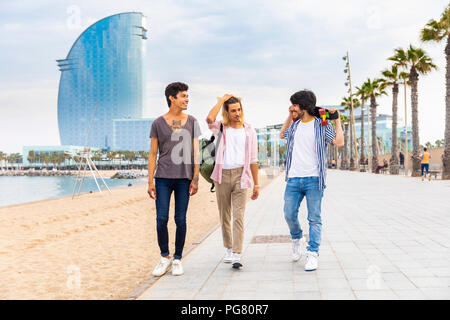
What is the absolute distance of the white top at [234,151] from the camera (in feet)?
15.2

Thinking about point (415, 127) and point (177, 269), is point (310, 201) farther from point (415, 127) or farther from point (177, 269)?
point (415, 127)

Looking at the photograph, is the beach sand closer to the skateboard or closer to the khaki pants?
the khaki pants

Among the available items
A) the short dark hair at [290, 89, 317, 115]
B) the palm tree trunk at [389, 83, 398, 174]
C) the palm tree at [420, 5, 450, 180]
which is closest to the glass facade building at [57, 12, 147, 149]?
the palm tree trunk at [389, 83, 398, 174]

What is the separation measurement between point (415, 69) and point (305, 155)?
26.9 meters

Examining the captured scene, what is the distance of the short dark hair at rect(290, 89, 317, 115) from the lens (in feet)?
15.0

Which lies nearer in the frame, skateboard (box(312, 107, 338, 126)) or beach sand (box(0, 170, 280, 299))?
skateboard (box(312, 107, 338, 126))

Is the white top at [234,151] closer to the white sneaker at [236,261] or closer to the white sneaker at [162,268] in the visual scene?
the white sneaker at [236,261]

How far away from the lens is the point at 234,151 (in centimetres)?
466

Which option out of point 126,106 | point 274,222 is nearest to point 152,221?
point 274,222

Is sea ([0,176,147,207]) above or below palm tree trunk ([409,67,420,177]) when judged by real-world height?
below

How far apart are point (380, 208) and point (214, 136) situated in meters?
6.80

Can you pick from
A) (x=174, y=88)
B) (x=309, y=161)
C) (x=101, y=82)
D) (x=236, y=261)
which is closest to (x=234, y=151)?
(x=309, y=161)

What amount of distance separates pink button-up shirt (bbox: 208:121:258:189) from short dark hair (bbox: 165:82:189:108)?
18.5 inches

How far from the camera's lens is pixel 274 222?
8891 millimetres
